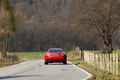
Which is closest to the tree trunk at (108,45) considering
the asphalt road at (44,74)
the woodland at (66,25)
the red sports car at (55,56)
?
the woodland at (66,25)

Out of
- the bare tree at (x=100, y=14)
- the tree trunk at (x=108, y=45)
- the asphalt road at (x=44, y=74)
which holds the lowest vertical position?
the asphalt road at (x=44, y=74)

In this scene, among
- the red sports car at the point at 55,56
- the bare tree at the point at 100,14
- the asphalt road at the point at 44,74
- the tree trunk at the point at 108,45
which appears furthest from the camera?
the tree trunk at the point at 108,45

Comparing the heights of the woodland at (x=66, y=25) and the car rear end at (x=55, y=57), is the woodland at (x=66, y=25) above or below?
above

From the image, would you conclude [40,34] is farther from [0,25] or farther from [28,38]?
[0,25]

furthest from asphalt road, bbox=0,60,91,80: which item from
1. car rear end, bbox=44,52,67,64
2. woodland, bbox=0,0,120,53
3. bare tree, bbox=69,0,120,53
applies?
bare tree, bbox=69,0,120,53

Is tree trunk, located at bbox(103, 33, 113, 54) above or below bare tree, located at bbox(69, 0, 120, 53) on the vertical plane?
below

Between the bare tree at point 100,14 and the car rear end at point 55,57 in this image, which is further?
the bare tree at point 100,14

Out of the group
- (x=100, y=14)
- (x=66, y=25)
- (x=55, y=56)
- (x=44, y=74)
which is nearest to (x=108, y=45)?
(x=100, y=14)

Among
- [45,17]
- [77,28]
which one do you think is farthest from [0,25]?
[45,17]

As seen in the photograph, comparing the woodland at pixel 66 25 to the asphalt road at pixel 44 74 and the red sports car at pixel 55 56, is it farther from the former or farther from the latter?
the asphalt road at pixel 44 74

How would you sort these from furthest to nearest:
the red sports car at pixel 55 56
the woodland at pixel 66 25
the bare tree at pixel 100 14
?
the woodland at pixel 66 25 → the bare tree at pixel 100 14 → the red sports car at pixel 55 56

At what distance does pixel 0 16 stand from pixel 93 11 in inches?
476

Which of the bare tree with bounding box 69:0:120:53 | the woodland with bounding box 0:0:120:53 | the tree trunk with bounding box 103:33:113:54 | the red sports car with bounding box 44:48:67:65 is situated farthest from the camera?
the woodland with bounding box 0:0:120:53

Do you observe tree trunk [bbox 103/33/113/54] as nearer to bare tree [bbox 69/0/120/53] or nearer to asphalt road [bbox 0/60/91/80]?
bare tree [bbox 69/0/120/53]
